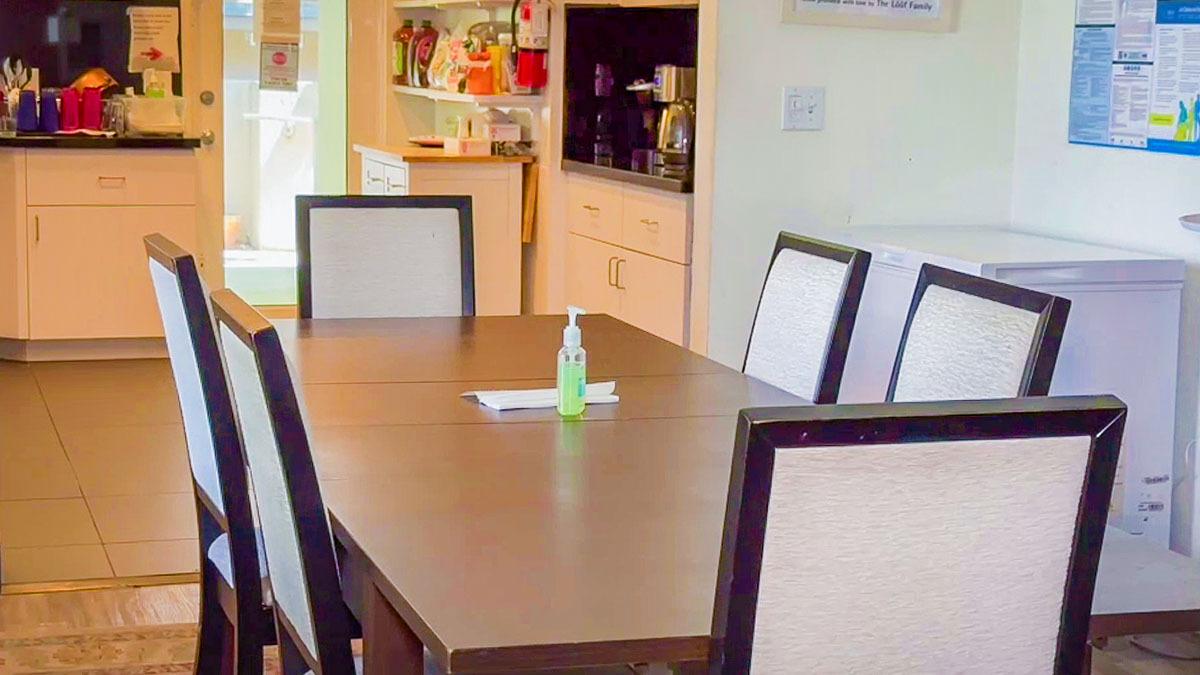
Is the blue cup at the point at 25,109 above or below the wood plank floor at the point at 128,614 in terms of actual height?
above

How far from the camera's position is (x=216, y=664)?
2.82 metres

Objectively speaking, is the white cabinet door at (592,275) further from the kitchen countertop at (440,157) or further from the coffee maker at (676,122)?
the kitchen countertop at (440,157)

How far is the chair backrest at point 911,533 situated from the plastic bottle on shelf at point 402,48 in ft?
20.8

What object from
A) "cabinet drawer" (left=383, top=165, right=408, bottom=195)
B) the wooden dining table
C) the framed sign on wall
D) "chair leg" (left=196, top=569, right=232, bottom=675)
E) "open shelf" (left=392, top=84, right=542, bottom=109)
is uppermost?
the framed sign on wall

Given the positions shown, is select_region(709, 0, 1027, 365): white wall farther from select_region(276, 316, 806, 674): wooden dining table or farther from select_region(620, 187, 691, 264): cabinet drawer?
select_region(276, 316, 806, 674): wooden dining table

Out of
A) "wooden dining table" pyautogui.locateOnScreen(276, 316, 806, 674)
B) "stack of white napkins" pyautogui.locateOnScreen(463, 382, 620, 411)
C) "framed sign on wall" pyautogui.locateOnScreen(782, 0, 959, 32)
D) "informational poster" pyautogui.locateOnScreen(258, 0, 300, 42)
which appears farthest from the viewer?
"informational poster" pyautogui.locateOnScreen(258, 0, 300, 42)

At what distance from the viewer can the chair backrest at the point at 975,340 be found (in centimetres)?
243

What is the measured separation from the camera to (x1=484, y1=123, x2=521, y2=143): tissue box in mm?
6613

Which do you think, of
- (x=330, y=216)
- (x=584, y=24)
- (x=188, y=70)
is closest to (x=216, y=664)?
(x=330, y=216)

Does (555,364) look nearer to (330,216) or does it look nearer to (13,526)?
(330,216)

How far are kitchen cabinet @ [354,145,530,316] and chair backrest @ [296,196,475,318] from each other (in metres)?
2.70

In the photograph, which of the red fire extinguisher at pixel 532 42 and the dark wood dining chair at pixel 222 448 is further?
the red fire extinguisher at pixel 532 42

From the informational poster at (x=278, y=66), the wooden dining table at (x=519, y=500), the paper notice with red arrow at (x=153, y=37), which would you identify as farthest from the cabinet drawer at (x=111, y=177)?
the wooden dining table at (x=519, y=500)

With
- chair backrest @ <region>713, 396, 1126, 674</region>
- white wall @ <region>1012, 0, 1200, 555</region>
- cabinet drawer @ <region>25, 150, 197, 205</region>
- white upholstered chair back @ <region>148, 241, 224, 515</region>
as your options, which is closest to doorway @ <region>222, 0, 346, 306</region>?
cabinet drawer @ <region>25, 150, 197, 205</region>
